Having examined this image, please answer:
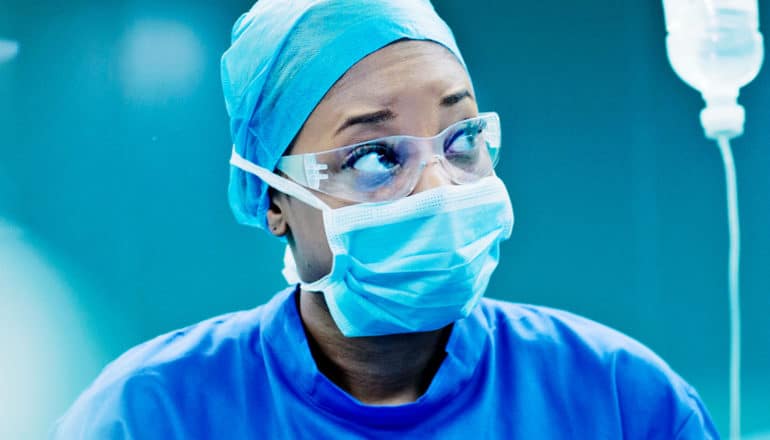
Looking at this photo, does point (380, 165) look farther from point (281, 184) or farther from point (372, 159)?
point (281, 184)

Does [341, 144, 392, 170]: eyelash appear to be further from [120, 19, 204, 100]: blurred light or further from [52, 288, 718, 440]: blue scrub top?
[120, 19, 204, 100]: blurred light

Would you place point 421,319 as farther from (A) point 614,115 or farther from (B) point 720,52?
(A) point 614,115

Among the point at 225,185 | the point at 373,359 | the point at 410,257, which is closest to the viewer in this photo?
the point at 410,257

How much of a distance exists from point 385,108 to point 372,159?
71 mm

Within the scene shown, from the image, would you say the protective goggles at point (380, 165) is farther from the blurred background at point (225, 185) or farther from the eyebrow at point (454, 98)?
the blurred background at point (225, 185)

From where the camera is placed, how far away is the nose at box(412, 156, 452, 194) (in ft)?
3.33

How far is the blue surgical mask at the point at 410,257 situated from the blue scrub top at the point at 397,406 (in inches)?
4.9

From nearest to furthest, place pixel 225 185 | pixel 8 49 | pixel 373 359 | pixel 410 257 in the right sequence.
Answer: pixel 410 257, pixel 373 359, pixel 8 49, pixel 225 185

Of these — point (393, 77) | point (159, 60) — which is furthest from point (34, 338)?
point (393, 77)

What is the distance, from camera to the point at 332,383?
3.56 feet

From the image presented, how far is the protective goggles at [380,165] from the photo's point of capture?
Answer: 3.35 feet

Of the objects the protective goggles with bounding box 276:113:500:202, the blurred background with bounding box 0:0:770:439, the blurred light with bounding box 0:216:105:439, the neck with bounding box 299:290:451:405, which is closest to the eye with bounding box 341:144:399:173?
the protective goggles with bounding box 276:113:500:202

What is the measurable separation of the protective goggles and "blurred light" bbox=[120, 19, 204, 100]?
57cm

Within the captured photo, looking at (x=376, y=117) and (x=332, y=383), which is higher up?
(x=376, y=117)
